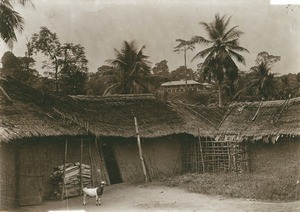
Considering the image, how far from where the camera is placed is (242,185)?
1312 cm

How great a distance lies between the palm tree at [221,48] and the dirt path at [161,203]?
14.4 meters

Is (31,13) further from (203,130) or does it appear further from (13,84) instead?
(203,130)

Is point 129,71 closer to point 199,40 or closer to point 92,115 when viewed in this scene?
point 199,40

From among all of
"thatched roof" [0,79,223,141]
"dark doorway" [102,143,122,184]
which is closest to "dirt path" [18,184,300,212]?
"dark doorway" [102,143,122,184]

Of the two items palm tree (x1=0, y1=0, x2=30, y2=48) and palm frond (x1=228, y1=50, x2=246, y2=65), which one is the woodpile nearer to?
palm tree (x1=0, y1=0, x2=30, y2=48)

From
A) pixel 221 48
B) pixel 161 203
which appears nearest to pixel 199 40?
pixel 221 48

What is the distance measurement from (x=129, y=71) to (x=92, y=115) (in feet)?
36.9

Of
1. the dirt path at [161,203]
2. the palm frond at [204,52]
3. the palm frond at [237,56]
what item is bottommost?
the dirt path at [161,203]

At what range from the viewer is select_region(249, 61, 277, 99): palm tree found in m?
30.4

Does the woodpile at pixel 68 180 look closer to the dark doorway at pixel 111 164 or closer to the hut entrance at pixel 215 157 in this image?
the dark doorway at pixel 111 164

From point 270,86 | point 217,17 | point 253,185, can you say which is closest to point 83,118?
point 253,185

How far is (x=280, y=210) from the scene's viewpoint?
9984 millimetres

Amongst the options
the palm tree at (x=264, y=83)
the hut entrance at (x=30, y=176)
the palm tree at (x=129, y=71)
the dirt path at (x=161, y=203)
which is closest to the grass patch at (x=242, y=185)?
the dirt path at (x=161, y=203)

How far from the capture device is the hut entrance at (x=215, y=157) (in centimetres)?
1684
